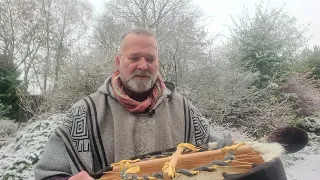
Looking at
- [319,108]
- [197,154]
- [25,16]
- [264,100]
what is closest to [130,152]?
[197,154]

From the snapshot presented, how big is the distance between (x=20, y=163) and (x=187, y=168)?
5.31 metres

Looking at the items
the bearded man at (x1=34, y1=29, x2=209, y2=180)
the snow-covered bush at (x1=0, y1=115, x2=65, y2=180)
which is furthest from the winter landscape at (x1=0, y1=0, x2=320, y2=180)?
the bearded man at (x1=34, y1=29, x2=209, y2=180)

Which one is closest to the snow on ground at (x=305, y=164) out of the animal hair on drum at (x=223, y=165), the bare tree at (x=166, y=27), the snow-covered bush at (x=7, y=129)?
the bare tree at (x=166, y=27)

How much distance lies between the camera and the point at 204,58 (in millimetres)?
12328

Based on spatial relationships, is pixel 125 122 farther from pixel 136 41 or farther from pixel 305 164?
pixel 305 164

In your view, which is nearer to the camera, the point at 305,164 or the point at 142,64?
the point at 142,64

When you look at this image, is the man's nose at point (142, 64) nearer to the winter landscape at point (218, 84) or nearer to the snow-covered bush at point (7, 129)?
the winter landscape at point (218, 84)

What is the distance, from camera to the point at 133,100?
6.26 ft

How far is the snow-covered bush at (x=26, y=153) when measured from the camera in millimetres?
5672

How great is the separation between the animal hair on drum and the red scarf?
523 mm

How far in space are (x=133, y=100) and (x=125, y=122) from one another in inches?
5.1

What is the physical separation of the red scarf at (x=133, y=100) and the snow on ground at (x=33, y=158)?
2.30 meters

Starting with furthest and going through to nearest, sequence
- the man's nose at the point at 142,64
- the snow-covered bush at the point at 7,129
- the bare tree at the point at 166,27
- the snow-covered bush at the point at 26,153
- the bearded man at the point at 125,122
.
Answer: the snow-covered bush at the point at 7,129, the bare tree at the point at 166,27, the snow-covered bush at the point at 26,153, the man's nose at the point at 142,64, the bearded man at the point at 125,122

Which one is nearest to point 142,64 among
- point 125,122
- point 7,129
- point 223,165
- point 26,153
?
point 125,122
